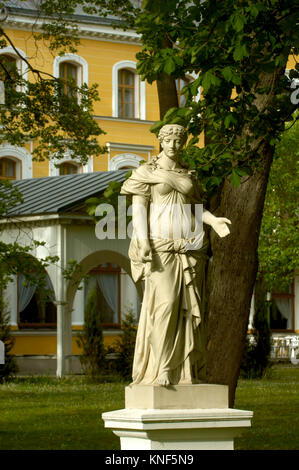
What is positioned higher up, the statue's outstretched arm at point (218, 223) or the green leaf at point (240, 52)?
the green leaf at point (240, 52)

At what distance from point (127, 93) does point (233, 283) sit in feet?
→ 114

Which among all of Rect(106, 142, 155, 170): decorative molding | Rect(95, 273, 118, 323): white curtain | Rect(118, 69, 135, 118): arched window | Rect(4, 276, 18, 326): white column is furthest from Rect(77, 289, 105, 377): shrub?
Rect(118, 69, 135, 118): arched window

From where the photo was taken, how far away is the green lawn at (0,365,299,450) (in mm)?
16000

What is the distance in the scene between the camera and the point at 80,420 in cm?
1884

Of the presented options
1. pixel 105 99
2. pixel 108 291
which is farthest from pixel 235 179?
pixel 105 99

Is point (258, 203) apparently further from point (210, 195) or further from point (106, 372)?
point (106, 372)

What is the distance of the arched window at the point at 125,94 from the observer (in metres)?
47.3

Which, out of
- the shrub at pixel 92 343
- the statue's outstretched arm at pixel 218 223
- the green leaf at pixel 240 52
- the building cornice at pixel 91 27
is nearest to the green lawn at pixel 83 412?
the shrub at pixel 92 343

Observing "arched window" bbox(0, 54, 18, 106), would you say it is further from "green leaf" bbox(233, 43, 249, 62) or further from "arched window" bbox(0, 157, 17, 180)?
"arched window" bbox(0, 157, 17, 180)

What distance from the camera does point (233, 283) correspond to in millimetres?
13602

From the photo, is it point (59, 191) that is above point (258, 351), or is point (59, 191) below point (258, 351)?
above

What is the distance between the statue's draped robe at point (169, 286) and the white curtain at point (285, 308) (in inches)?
1496

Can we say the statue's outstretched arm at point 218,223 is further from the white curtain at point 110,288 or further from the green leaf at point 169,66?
the white curtain at point 110,288

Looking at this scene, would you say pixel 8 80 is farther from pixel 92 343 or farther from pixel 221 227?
pixel 221 227
